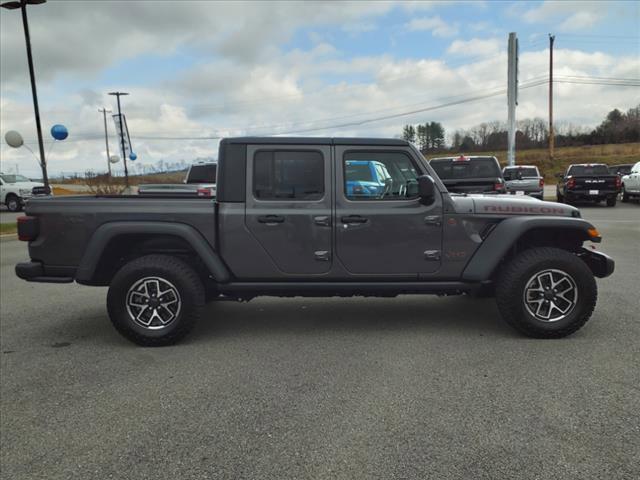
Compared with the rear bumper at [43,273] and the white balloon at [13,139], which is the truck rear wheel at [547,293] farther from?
the white balloon at [13,139]

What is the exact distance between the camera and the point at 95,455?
264 cm

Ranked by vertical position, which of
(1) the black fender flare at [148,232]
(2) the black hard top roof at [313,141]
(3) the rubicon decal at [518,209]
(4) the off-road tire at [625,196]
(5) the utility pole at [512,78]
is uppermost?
(5) the utility pole at [512,78]

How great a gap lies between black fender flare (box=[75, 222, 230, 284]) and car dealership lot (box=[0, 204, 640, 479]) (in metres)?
0.74

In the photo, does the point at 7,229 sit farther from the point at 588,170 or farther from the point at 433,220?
the point at 588,170

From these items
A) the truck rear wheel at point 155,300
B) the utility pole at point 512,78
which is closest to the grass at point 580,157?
the utility pole at point 512,78

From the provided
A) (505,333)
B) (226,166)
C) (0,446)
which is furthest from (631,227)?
(0,446)

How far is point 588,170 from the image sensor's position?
1947 cm

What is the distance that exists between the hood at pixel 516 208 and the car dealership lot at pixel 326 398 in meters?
1.12

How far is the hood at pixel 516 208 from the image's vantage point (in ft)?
14.4

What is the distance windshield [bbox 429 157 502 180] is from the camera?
12109 mm

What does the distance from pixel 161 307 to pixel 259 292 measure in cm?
87

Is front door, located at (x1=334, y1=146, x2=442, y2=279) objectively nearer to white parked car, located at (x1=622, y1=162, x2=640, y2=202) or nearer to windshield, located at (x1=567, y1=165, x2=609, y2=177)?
windshield, located at (x1=567, y1=165, x2=609, y2=177)

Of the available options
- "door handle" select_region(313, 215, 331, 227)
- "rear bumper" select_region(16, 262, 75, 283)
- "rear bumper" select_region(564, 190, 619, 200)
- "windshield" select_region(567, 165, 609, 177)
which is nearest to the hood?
"door handle" select_region(313, 215, 331, 227)

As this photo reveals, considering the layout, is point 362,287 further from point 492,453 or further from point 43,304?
point 43,304
